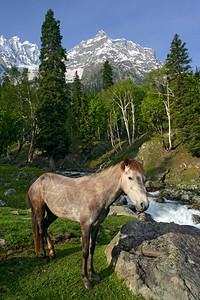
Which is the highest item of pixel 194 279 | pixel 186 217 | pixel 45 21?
pixel 45 21

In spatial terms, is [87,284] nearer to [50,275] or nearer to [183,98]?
[50,275]

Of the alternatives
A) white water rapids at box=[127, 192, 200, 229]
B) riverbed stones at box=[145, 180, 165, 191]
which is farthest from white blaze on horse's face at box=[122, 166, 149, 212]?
riverbed stones at box=[145, 180, 165, 191]

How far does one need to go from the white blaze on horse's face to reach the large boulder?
1795 mm

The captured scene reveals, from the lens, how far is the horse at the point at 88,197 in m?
3.75

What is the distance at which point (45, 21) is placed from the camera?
30.7 m

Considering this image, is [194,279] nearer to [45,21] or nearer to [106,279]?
[106,279]

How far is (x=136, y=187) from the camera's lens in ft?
12.0

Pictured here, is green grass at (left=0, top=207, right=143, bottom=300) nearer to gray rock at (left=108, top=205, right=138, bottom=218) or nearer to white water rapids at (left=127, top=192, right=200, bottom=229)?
gray rock at (left=108, top=205, right=138, bottom=218)

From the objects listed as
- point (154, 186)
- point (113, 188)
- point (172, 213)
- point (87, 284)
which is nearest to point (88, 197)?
point (113, 188)

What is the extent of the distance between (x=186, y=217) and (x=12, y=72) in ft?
101

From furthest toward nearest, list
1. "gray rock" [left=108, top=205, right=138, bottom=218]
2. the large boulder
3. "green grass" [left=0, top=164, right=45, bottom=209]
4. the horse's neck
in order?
"green grass" [left=0, top=164, right=45, bottom=209], "gray rock" [left=108, top=205, right=138, bottom=218], the horse's neck, the large boulder

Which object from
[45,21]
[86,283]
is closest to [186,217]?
[86,283]

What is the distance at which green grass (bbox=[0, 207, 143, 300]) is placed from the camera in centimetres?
381

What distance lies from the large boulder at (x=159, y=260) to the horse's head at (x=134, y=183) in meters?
1.80
